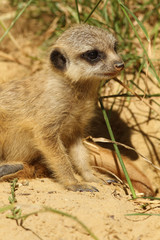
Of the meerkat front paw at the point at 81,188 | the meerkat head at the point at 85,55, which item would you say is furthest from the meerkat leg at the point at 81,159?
the meerkat head at the point at 85,55

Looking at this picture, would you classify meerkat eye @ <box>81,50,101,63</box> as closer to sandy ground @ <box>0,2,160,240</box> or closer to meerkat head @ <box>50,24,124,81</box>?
meerkat head @ <box>50,24,124,81</box>

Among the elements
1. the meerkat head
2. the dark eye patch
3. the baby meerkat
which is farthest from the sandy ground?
the dark eye patch

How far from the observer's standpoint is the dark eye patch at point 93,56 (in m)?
2.64

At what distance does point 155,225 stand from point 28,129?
4.19 feet

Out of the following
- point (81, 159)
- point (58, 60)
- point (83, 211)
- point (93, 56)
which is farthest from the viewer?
point (81, 159)

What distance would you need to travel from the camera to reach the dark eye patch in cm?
264

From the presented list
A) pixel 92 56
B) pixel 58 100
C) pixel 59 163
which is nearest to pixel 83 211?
pixel 59 163

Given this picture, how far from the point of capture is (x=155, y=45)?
395cm

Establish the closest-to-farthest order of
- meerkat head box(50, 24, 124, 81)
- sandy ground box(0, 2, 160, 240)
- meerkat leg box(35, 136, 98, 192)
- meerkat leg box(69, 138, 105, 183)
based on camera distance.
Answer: sandy ground box(0, 2, 160, 240)
meerkat head box(50, 24, 124, 81)
meerkat leg box(35, 136, 98, 192)
meerkat leg box(69, 138, 105, 183)

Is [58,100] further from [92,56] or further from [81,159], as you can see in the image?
[81,159]

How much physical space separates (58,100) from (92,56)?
440 millimetres

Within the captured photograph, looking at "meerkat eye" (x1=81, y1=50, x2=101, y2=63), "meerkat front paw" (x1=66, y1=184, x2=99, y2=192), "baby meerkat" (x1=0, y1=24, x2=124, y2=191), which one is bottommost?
"meerkat front paw" (x1=66, y1=184, x2=99, y2=192)

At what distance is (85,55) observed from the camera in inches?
104

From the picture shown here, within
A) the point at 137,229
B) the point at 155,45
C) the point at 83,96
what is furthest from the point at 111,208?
the point at 155,45
